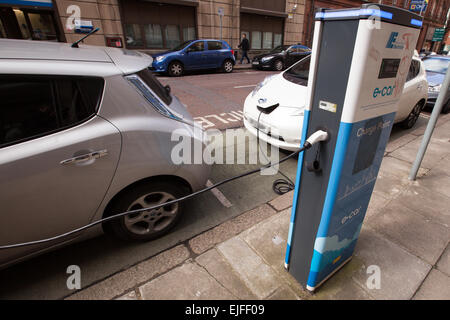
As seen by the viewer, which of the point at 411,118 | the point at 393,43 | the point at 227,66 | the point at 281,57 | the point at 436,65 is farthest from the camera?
the point at 281,57

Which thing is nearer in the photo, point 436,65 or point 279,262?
point 279,262

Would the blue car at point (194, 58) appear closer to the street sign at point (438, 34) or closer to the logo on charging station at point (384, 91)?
the logo on charging station at point (384, 91)

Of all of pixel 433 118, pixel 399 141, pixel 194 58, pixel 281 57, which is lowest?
pixel 399 141

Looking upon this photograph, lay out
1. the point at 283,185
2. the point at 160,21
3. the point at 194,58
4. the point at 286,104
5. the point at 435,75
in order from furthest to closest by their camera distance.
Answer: the point at 160,21 → the point at 194,58 → the point at 435,75 → the point at 286,104 → the point at 283,185

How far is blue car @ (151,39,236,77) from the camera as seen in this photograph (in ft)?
36.1

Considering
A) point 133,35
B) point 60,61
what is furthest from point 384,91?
point 133,35

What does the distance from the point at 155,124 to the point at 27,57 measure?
0.94 metres

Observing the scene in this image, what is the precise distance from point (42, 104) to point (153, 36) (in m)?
15.4

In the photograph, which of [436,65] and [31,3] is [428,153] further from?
[31,3]

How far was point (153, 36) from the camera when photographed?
49.2ft

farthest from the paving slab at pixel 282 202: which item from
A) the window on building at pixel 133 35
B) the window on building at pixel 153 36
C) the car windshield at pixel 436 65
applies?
the window on building at pixel 153 36

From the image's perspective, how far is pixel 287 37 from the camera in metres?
20.5

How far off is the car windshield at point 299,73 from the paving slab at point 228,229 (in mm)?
2351
